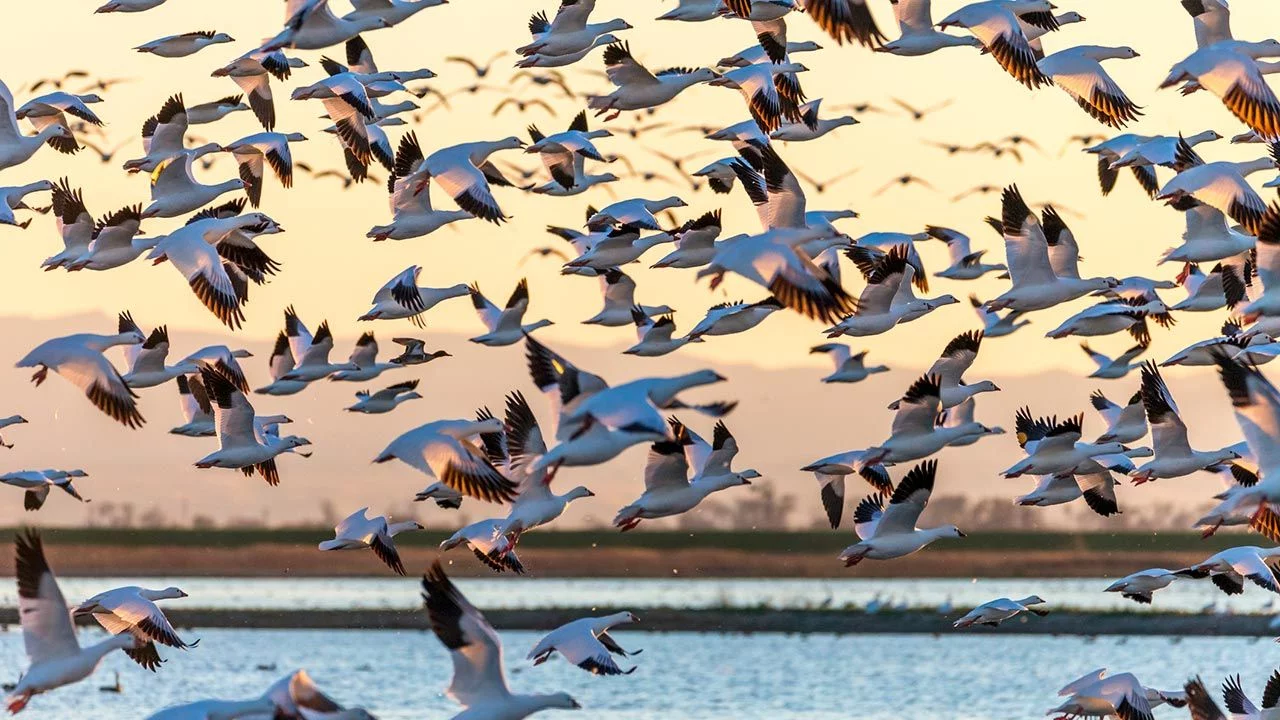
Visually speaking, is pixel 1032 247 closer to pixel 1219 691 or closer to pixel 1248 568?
pixel 1248 568

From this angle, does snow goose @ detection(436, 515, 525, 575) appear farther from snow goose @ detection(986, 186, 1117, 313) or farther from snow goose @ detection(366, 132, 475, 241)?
snow goose @ detection(986, 186, 1117, 313)

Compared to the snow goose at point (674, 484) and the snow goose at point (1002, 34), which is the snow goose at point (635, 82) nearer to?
the snow goose at point (1002, 34)

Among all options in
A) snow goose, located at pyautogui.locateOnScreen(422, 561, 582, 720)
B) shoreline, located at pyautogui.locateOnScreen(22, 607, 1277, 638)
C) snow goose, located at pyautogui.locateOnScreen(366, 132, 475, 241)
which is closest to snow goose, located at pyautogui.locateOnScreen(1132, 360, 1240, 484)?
snow goose, located at pyautogui.locateOnScreen(366, 132, 475, 241)

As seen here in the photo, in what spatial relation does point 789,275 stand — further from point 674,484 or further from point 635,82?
point 635,82

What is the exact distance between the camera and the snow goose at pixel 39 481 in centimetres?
1850

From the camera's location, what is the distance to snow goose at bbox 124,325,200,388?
18594 mm

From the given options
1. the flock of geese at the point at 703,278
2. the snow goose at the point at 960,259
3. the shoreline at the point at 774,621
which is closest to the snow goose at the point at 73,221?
the flock of geese at the point at 703,278

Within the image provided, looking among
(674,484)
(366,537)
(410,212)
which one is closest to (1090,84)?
(674,484)

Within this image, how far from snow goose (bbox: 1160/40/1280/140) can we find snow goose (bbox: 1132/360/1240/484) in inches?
104

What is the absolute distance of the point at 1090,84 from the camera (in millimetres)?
17188

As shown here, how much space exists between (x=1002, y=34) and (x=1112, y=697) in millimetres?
4984

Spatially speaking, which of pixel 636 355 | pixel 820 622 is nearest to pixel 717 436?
pixel 636 355

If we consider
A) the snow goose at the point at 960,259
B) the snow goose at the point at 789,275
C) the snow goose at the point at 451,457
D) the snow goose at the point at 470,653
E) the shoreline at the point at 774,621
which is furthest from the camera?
the shoreline at the point at 774,621

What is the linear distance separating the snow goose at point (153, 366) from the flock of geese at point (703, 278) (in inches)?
0.9
